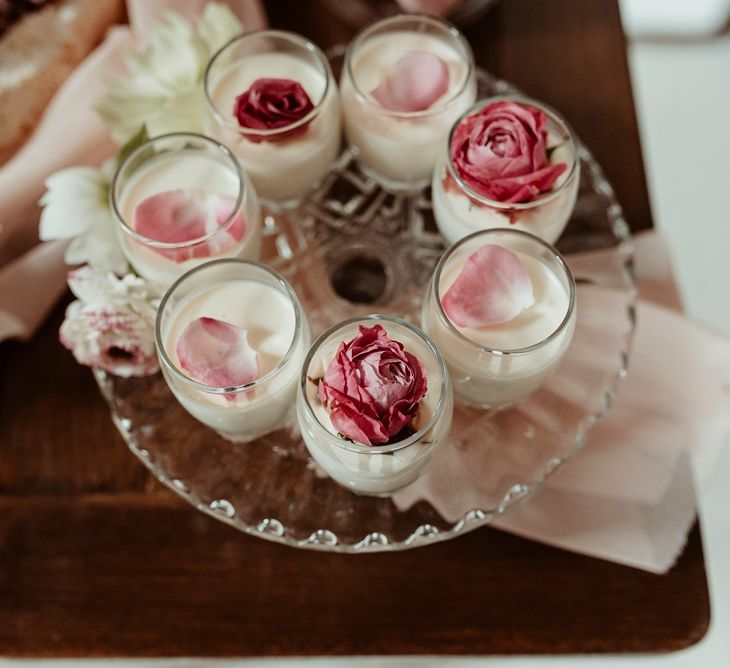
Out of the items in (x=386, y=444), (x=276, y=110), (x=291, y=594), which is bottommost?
(x=291, y=594)

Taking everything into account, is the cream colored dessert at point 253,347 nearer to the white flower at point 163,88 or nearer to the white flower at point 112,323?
the white flower at point 112,323

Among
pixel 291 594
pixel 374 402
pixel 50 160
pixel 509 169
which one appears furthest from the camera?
pixel 50 160

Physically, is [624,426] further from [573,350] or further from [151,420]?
[151,420]

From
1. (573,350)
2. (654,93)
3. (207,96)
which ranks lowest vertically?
(654,93)

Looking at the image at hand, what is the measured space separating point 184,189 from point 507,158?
27 centimetres

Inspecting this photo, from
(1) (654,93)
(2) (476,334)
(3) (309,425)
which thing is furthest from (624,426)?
(1) (654,93)

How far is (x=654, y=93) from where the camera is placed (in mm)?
1529

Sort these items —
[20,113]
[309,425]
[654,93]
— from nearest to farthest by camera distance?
[309,425]
[20,113]
[654,93]

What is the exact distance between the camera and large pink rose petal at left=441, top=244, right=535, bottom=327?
24.9 inches

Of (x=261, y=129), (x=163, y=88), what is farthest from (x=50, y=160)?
(x=261, y=129)

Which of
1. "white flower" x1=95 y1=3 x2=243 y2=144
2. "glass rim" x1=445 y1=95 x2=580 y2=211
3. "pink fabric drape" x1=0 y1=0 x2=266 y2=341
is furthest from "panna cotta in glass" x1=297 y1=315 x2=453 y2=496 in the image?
"pink fabric drape" x1=0 y1=0 x2=266 y2=341

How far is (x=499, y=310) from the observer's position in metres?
0.63

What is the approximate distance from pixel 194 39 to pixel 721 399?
0.59 metres

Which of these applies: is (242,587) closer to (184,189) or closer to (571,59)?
(184,189)
